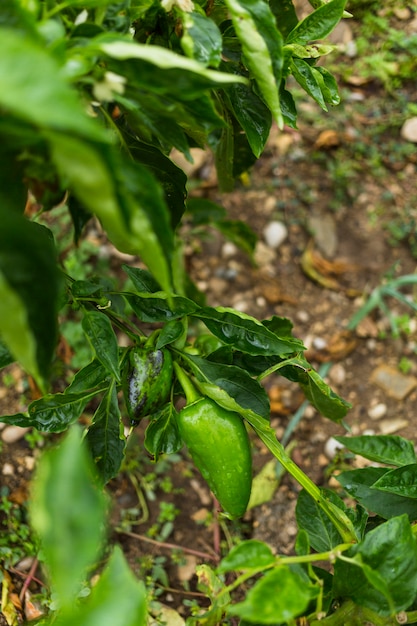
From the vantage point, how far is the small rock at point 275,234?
5.94ft

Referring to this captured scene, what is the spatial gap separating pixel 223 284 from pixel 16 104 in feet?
4.53

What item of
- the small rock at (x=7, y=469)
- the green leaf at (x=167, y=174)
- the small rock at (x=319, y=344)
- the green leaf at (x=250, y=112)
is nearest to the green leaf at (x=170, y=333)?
the green leaf at (x=167, y=174)

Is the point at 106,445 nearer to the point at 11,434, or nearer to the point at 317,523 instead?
the point at 317,523

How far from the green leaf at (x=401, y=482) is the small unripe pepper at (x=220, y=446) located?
0.63ft

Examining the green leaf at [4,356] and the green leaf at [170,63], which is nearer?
the green leaf at [170,63]

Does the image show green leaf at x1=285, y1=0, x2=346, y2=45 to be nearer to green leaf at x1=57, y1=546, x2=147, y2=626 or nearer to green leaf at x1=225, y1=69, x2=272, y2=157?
green leaf at x1=225, y1=69, x2=272, y2=157

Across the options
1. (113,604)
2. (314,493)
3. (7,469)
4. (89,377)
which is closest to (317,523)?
(314,493)

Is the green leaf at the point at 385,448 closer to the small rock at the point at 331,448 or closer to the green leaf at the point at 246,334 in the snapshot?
the green leaf at the point at 246,334

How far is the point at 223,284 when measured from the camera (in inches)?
69.2

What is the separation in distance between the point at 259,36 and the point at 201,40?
0.06 meters

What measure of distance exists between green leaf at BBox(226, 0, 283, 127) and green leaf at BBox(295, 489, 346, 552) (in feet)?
1.88

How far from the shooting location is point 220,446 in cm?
91

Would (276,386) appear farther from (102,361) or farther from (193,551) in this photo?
(102,361)

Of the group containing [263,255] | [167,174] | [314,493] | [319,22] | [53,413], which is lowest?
[263,255]
